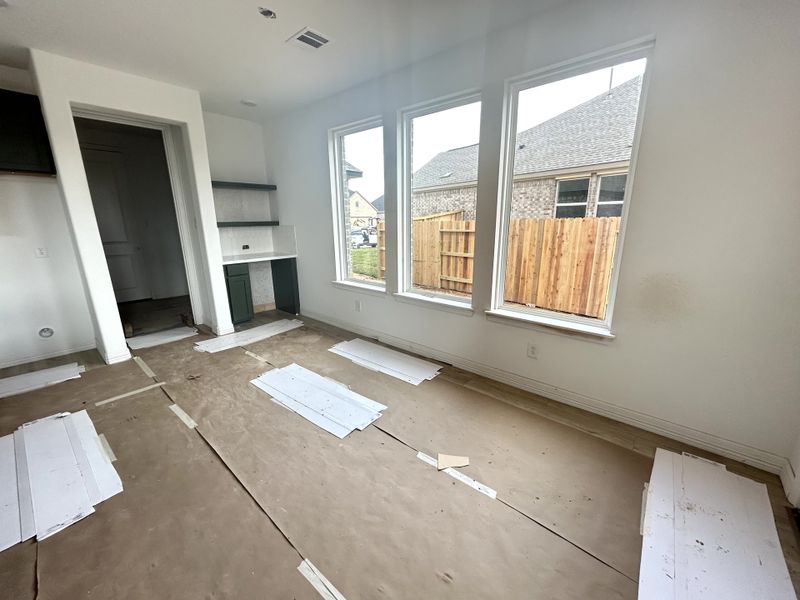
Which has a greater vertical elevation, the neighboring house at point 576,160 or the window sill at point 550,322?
the neighboring house at point 576,160

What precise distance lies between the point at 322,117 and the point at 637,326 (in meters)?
3.67

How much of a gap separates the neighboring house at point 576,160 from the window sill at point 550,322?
0.77 meters

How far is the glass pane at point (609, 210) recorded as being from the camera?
6.89 feet

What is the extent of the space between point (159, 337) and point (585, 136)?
4.62 m

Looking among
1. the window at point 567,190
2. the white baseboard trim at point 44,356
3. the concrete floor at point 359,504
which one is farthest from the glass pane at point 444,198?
the white baseboard trim at point 44,356

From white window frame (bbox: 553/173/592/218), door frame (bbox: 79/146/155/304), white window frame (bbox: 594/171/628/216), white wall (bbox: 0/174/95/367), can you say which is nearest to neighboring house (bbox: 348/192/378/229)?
white window frame (bbox: 553/173/592/218)

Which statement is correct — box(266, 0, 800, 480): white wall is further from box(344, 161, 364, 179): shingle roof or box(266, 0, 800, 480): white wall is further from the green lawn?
the green lawn

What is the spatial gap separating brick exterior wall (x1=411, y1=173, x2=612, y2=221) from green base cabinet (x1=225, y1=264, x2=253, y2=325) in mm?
2426

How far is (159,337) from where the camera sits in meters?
3.77

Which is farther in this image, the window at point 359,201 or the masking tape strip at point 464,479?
the window at point 359,201

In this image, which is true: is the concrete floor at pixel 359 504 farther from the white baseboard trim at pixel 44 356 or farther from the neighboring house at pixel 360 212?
the neighboring house at pixel 360 212

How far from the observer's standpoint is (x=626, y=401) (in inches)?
86.0

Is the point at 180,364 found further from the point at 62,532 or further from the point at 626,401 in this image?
the point at 626,401

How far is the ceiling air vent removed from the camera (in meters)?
2.32
